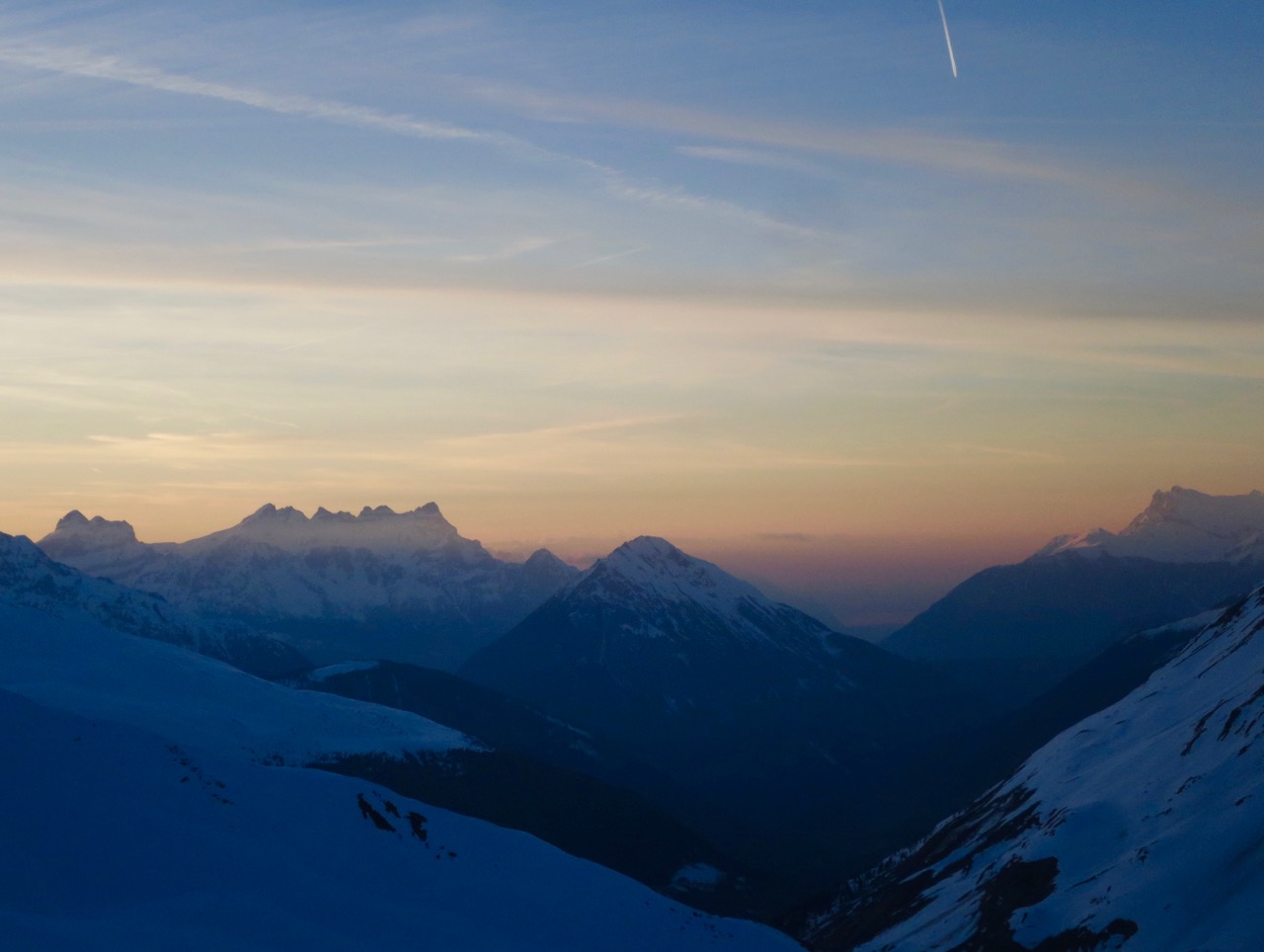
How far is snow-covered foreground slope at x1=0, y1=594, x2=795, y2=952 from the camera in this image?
4394cm

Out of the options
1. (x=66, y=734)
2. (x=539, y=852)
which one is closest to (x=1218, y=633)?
(x=539, y=852)

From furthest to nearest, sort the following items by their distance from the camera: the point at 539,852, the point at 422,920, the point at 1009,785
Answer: the point at 1009,785
the point at 539,852
the point at 422,920

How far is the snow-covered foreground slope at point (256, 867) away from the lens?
43938 mm

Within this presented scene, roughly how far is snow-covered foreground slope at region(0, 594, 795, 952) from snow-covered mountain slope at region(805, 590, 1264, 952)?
3007cm

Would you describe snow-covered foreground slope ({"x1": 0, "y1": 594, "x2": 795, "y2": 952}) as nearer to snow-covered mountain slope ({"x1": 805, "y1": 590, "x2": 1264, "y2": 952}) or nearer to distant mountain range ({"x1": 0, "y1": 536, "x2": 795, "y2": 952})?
distant mountain range ({"x1": 0, "y1": 536, "x2": 795, "y2": 952})

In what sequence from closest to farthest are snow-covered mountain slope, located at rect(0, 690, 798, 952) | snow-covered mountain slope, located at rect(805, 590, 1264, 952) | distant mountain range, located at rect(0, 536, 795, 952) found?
snow-covered mountain slope, located at rect(0, 690, 798, 952)
distant mountain range, located at rect(0, 536, 795, 952)
snow-covered mountain slope, located at rect(805, 590, 1264, 952)

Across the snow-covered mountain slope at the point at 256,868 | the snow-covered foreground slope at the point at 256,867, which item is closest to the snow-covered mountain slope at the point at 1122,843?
the snow-covered foreground slope at the point at 256,867

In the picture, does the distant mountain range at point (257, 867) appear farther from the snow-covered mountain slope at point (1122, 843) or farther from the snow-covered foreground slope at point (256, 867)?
the snow-covered mountain slope at point (1122, 843)

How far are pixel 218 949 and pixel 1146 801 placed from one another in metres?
90.0

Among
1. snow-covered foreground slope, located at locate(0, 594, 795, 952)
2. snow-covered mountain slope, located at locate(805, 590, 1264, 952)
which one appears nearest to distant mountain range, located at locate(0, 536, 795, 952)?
snow-covered foreground slope, located at locate(0, 594, 795, 952)

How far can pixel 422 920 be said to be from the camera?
5291 centimetres

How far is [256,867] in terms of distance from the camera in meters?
50.6

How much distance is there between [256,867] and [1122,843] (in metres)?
78.4

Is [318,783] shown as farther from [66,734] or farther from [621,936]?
[621,936]
